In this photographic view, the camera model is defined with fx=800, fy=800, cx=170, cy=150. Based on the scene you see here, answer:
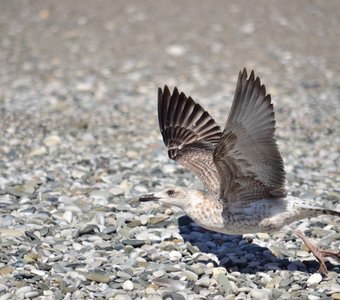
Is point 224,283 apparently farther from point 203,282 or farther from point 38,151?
point 38,151

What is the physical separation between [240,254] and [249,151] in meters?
1.15

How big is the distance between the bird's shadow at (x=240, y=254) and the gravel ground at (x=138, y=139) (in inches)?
0.6

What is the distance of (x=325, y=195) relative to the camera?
25.9 ft

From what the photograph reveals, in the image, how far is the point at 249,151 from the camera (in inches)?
225

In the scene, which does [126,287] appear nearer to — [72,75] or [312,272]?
[312,272]

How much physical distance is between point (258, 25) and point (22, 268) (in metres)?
11.1

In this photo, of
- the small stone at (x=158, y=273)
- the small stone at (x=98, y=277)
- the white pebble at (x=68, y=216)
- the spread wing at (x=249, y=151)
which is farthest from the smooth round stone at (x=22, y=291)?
the spread wing at (x=249, y=151)

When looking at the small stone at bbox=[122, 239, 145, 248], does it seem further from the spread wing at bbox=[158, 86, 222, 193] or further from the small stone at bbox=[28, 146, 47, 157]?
the small stone at bbox=[28, 146, 47, 157]

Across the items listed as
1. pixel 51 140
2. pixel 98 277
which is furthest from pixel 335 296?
pixel 51 140

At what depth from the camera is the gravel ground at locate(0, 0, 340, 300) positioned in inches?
238

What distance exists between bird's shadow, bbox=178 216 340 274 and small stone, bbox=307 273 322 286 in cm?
21

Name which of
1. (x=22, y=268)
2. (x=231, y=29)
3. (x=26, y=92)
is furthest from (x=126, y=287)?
(x=231, y=29)

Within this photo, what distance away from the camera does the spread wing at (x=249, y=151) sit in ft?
18.1

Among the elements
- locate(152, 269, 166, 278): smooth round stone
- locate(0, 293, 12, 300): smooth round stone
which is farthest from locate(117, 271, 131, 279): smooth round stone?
locate(0, 293, 12, 300): smooth round stone
